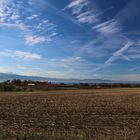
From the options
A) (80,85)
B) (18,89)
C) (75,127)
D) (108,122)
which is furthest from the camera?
(80,85)

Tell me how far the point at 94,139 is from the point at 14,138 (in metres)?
2.75

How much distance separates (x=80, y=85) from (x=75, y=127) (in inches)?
4457

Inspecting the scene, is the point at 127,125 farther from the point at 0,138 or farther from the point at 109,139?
the point at 0,138

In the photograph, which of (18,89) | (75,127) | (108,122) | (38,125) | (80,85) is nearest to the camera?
(75,127)

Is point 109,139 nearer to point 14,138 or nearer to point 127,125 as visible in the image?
point 14,138

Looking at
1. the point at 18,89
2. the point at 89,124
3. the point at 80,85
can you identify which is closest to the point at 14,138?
the point at 89,124

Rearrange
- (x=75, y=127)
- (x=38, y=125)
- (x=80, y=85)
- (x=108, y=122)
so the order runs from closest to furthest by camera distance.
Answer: (x=75, y=127), (x=38, y=125), (x=108, y=122), (x=80, y=85)

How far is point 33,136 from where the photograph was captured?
11195 mm

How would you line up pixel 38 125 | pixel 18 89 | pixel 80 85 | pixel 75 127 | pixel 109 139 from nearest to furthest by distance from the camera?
pixel 109 139 < pixel 75 127 < pixel 38 125 < pixel 18 89 < pixel 80 85

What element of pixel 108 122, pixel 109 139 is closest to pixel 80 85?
pixel 108 122

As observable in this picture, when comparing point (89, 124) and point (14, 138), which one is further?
point (89, 124)

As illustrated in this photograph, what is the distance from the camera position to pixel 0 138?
35.5 feet

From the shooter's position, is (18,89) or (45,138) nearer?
(45,138)

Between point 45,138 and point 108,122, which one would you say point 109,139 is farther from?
point 108,122
